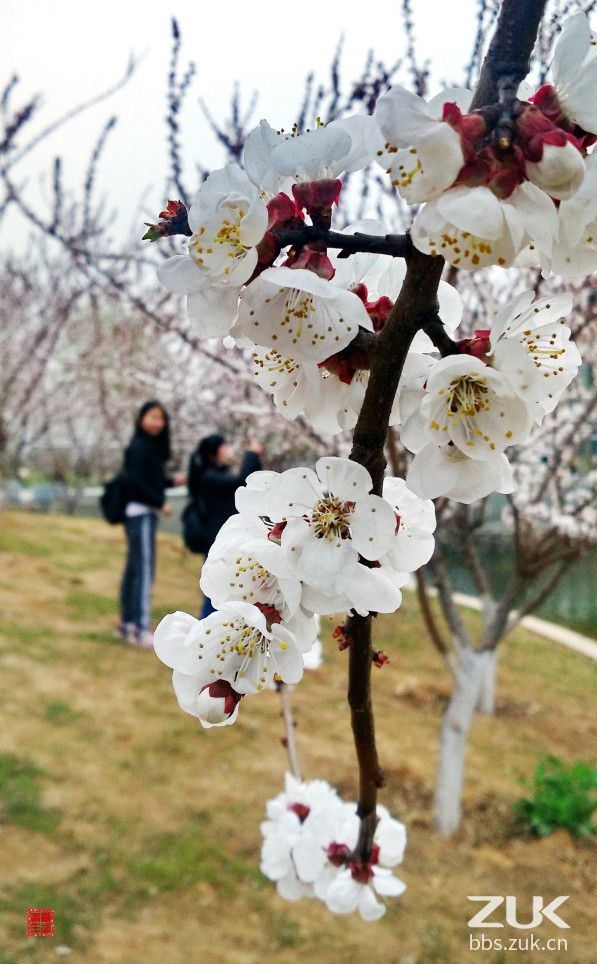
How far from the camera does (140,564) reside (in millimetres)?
5301

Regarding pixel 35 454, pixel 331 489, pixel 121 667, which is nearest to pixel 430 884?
pixel 121 667

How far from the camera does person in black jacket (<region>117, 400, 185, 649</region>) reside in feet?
17.2

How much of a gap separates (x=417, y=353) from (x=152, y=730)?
389cm

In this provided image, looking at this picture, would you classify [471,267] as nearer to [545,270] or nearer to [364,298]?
[545,270]

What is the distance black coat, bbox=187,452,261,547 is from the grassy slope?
112 centimetres

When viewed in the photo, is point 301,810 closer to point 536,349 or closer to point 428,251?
point 536,349

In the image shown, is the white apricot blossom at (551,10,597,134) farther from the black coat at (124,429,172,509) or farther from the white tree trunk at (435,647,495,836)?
the black coat at (124,429,172,509)

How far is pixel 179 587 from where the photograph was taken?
7.51m

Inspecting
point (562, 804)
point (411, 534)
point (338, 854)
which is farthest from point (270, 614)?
point (562, 804)

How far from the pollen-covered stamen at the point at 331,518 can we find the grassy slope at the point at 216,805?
2.43m

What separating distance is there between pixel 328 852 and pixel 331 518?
3.40 ft

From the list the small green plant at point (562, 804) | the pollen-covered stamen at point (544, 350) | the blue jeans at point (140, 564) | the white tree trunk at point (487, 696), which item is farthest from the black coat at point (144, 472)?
the pollen-covered stamen at point (544, 350)

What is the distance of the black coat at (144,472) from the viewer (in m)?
5.24

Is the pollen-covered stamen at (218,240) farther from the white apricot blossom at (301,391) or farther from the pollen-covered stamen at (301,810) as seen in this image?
the pollen-covered stamen at (301,810)
